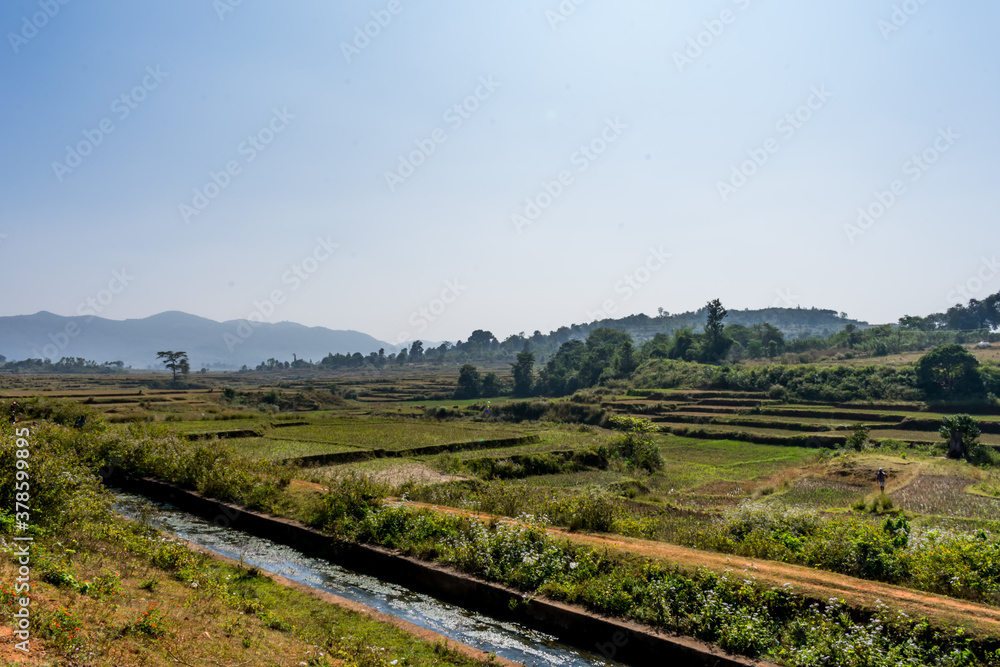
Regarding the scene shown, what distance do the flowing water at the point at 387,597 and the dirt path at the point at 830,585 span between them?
1.93 metres

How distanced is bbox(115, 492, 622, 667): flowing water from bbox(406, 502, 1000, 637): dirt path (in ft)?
6.33

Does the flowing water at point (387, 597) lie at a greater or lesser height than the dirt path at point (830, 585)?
lesser

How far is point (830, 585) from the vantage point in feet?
24.6

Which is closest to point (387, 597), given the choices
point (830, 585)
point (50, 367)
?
point (830, 585)

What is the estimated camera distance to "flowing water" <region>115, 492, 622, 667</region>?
7.42 metres

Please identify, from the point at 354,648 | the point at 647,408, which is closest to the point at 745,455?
the point at 647,408

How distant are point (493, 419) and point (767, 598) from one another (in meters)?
39.6

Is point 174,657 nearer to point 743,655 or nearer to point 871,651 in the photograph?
point 743,655

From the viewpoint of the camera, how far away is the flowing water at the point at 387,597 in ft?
24.3

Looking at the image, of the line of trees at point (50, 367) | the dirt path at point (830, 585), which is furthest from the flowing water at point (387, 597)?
the line of trees at point (50, 367)

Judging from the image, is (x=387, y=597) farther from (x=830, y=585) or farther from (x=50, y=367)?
(x=50, y=367)

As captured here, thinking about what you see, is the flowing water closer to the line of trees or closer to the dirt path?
the dirt path

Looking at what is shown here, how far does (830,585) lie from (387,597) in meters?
6.23

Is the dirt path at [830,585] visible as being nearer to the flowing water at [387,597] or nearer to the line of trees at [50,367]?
the flowing water at [387,597]
